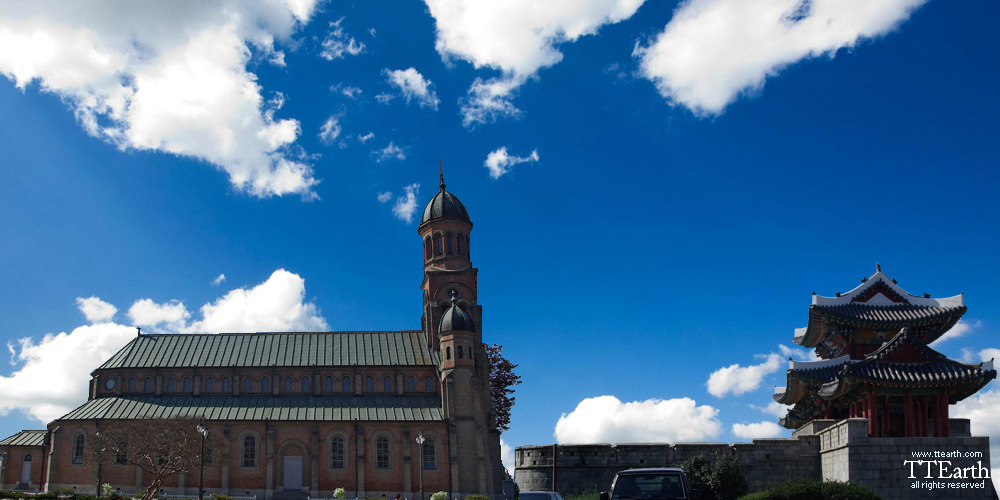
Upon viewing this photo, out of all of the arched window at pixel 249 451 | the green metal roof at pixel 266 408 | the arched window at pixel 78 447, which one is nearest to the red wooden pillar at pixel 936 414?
the green metal roof at pixel 266 408

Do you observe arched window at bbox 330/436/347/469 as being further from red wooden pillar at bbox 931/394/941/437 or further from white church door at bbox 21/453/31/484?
red wooden pillar at bbox 931/394/941/437

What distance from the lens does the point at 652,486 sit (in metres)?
21.3

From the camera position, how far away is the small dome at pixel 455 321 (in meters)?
58.9

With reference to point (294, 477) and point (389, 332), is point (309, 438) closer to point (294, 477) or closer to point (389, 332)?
point (294, 477)

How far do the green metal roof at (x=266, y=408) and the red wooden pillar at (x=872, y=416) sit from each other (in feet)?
89.2

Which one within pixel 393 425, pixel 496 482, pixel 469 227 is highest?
pixel 469 227

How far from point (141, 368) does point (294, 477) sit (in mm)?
14196

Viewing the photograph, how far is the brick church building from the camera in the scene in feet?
187

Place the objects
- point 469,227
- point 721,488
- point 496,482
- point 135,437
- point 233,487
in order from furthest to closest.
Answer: point 469,227
point 496,482
point 233,487
point 135,437
point 721,488

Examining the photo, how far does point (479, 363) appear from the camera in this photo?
6056 cm

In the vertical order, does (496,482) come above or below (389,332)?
below

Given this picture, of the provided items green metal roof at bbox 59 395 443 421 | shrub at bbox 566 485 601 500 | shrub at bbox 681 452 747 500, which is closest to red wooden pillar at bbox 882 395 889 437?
shrub at bbox 681 452 747 500

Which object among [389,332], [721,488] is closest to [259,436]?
[389,332]

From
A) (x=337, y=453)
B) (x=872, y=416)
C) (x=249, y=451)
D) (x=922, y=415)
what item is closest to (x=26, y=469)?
(x=249, y=451)
